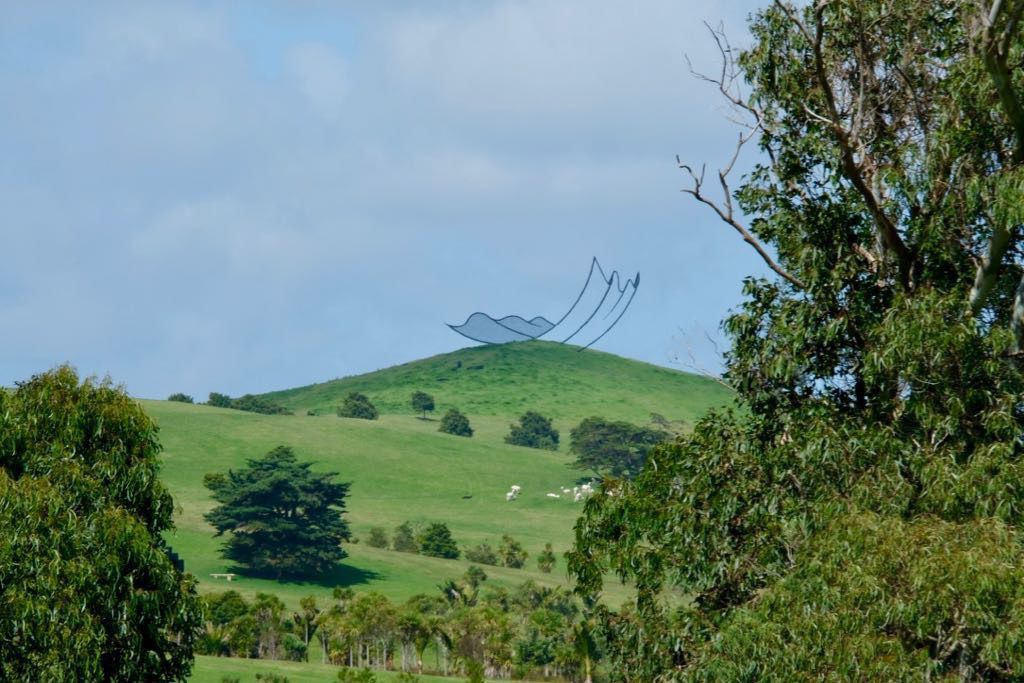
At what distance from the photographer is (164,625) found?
101 ft

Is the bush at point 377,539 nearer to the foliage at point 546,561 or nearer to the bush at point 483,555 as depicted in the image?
the bush at point 483,555

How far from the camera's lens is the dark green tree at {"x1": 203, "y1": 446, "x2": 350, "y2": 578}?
13262 cm

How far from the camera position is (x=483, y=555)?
143875mm

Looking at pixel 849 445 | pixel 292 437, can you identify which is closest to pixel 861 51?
pixel 849 445

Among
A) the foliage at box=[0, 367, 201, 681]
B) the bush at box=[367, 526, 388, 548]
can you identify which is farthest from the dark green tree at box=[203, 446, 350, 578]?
the foliage at box=[0, 367, 201, 681]

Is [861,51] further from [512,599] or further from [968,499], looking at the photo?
[512,599]

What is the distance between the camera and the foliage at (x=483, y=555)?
14325 cm

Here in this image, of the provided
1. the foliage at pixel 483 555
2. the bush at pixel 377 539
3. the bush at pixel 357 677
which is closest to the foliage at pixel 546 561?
the foliage at pixel 483 555

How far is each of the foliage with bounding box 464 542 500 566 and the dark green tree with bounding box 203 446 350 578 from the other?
12.5 metres

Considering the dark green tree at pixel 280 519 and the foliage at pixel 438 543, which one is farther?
the foliage at pixel 438 543

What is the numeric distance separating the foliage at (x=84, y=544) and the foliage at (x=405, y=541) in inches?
4539

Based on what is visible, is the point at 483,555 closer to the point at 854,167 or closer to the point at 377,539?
the point at 377,539

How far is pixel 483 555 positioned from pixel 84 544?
380 ft

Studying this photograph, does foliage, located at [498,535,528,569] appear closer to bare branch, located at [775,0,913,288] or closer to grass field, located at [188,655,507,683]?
grass field, located at [188,655,507,683]
